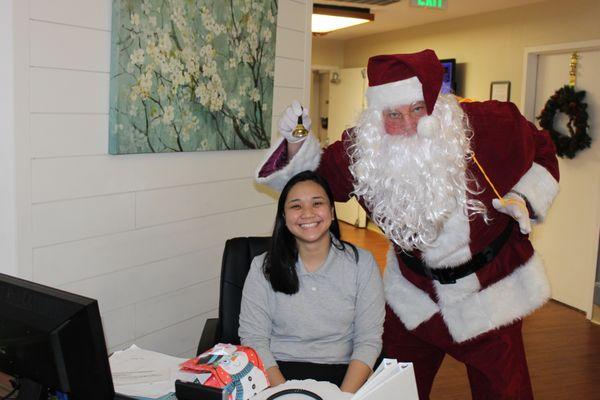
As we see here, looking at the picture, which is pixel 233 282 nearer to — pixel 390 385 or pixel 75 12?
pixel 75 12

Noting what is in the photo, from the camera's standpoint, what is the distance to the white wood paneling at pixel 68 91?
180 cm

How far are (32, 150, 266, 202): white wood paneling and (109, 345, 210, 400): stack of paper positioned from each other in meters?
0.67

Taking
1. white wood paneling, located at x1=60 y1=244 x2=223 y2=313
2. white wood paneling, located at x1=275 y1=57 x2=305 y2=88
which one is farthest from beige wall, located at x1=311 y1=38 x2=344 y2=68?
white wood paneling, located at x1=60 y1=244 x2=223 y2=313

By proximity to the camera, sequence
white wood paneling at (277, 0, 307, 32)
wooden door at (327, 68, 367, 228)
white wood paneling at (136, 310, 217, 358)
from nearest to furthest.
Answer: white wood paneling at (136, 310, 217, 358) < white wood paneling at (277, 0, 307, 32) < wooden door at (327, 68, 367, 228)

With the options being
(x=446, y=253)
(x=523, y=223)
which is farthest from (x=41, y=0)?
(x=523, y=223)

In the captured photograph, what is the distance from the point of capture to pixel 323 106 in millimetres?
8422

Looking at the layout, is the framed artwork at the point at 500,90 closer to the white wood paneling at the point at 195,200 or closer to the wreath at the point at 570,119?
the wreath at the point at 570,119

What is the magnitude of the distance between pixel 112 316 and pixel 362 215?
17.4ft

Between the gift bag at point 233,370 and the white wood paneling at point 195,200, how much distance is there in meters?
1.21

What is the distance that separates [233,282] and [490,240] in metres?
0.90

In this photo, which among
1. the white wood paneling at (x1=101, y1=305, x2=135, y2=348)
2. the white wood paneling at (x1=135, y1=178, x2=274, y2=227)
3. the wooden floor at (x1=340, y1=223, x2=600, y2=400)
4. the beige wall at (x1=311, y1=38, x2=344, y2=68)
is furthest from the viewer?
the beige wall at (x1=311, y1=38, x2=344, y2=68)

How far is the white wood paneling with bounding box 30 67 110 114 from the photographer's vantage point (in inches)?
70.8

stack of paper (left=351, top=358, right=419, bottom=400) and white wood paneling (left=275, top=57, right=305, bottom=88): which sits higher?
white wood paneling (left=275, top=57, right=305, bottom=88)

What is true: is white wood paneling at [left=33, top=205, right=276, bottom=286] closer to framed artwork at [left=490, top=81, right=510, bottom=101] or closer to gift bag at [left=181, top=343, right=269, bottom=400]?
gift bag at [left=181, top=343, right=269, bottom=400]
